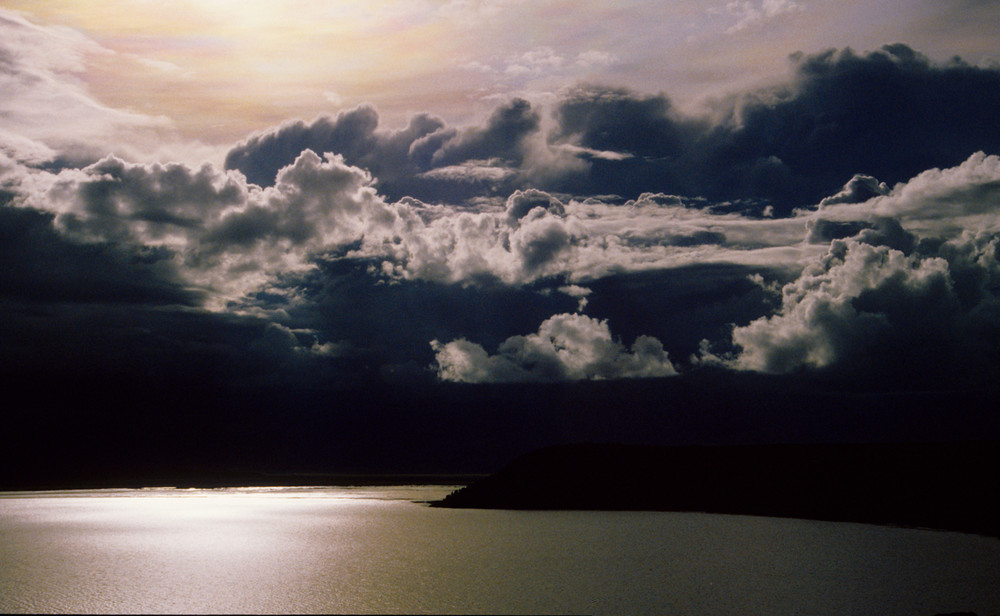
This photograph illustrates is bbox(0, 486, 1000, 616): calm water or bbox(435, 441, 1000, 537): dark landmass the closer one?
bbox(0, 486, 1000, 616): calm water

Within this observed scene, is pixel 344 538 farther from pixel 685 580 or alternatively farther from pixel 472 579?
pixel 685 580

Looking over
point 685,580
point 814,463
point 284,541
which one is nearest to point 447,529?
point 284,541

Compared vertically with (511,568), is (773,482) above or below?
below

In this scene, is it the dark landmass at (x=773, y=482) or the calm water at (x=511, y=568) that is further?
the dark landmass at (x=773, y=482)
